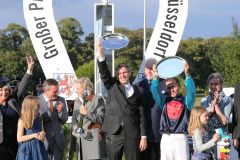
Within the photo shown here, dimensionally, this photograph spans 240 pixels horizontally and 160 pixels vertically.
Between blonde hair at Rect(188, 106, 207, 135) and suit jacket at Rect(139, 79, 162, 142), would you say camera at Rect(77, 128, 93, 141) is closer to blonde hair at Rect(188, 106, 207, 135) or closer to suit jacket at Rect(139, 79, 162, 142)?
suit jacket at Rect(139, 79, 162, 142)

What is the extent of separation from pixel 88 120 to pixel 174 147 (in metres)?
1.37

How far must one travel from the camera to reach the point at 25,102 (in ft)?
20.9

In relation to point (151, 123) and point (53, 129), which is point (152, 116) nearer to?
point (151, 123)

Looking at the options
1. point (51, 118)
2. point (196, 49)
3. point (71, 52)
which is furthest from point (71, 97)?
point (196, 49)

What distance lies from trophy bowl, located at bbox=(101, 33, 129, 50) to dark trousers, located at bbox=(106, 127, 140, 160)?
1.93 metres

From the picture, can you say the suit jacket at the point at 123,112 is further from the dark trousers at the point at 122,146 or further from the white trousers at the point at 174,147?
the white trousers at the point at 174,147

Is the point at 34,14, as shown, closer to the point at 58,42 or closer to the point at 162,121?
the point at 58,42

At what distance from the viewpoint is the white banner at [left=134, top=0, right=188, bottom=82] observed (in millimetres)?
9523

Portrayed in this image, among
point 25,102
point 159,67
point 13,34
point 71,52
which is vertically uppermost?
point 13,34

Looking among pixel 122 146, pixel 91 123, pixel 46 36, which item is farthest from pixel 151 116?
pixel 46 36

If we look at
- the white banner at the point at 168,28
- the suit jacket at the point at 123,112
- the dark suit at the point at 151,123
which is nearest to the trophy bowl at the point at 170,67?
the dark suit at the point at 151,123

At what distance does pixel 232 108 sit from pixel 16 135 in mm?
2935

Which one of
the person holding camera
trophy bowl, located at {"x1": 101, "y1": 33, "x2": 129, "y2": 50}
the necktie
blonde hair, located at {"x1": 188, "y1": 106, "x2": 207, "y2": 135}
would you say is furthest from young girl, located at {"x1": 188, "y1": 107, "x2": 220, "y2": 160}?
trophy bowl, located at {"x1": 101, "y1": 33, "x2": 129, "y2": 50}

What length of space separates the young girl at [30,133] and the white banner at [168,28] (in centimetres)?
334
